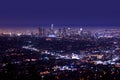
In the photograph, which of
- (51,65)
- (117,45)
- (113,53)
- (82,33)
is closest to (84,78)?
(51,65)

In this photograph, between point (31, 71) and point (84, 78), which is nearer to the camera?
point (31, 71)

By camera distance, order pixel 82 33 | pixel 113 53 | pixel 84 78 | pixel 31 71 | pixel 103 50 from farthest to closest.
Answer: pixel 82 33 < pixel 103 50 < pixel 113 53 < pixel 84 78 < pixel 31 71

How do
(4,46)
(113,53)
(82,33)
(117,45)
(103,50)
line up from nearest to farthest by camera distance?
1. (4,46)
2. (113,53)
3. (103,50)
4. (117,45)
5. (82,33)

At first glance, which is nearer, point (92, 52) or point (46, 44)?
point (92, 52)

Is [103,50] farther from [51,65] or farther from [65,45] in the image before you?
[51,65]

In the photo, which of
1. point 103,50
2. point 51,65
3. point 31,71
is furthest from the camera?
point 103,50

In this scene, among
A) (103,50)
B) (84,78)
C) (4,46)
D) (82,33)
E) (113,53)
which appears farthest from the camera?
(82,33)

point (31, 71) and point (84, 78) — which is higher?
point (31, 71)

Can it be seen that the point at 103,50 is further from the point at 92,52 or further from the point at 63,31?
the point at 63,31

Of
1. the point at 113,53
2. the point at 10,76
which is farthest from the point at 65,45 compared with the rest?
the point at 10,76
